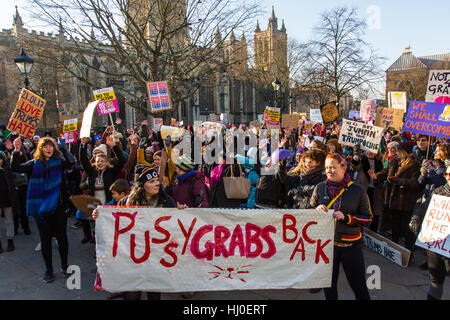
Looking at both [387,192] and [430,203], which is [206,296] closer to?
[430,203]

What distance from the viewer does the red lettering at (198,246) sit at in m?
3.68

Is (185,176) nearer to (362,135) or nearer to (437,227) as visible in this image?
(437,227)

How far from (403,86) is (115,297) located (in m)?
43.4

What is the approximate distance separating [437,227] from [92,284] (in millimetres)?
4348

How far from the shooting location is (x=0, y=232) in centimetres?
706

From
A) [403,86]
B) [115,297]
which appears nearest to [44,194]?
[115,297]

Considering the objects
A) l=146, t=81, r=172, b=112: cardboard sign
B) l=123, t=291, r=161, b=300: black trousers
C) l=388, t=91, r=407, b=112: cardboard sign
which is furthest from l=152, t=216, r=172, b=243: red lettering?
l=388, t=91, r=407, b=112: cardboard sign

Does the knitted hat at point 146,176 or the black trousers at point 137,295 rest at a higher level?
the knitted hat at point 146,176

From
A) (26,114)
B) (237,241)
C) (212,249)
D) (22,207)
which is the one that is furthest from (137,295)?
(26,114)

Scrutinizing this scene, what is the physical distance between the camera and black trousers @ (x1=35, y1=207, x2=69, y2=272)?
4.68m

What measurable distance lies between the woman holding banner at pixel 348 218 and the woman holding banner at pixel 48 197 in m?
3.55

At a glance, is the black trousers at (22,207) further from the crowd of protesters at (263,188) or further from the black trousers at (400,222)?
the black trousers at (400,222)

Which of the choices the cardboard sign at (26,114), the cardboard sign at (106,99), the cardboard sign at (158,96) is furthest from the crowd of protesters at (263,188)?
the cardboard sign at (158,96)

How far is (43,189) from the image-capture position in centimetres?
474
